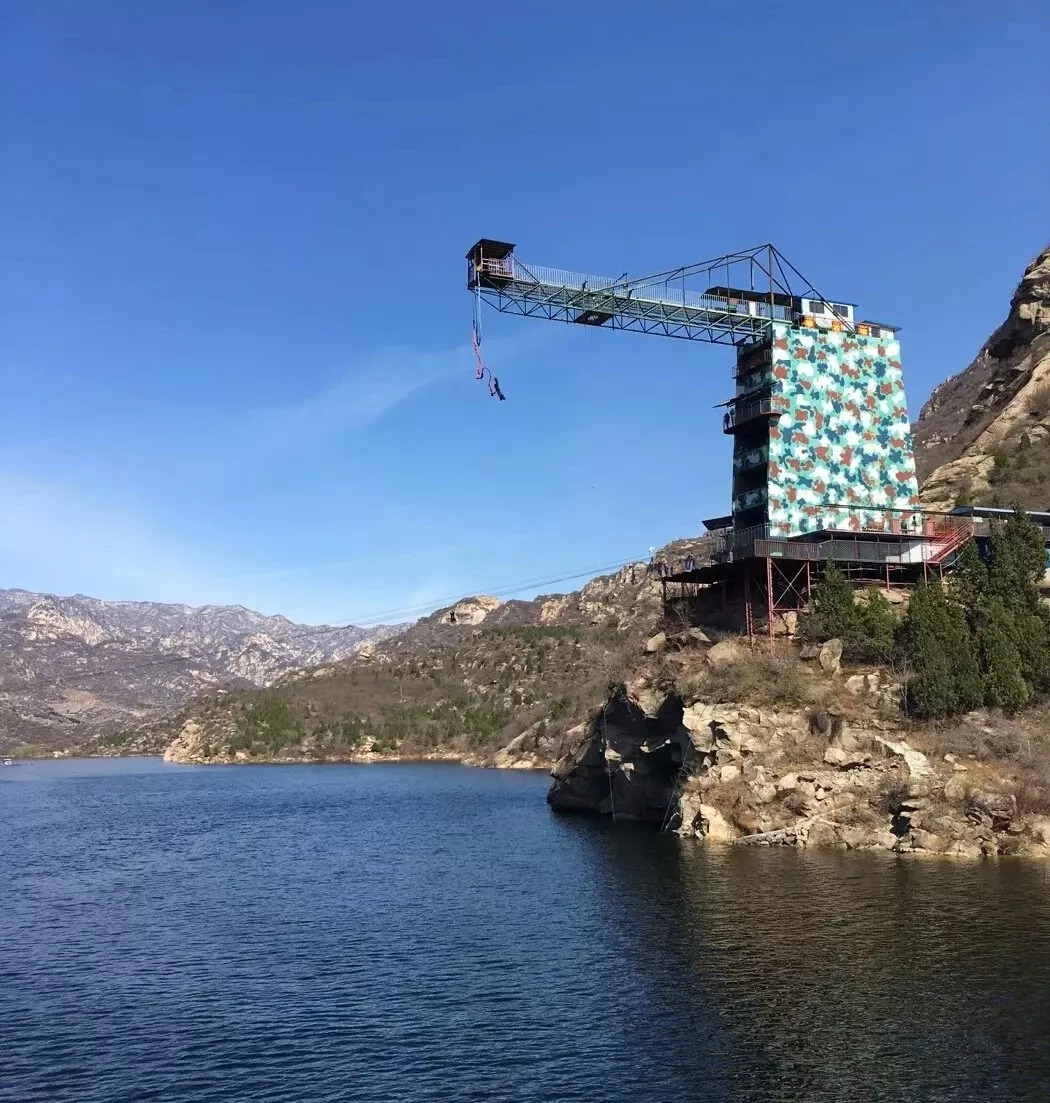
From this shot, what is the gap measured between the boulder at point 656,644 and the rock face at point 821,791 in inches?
264

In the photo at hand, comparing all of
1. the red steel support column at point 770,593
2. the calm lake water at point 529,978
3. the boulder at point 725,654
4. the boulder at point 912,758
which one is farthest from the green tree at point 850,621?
the calm lake water at point 529,978

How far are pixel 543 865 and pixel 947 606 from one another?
31.5 metres

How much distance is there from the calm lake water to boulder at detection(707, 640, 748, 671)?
1282 cm

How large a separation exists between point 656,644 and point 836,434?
22.0 metres

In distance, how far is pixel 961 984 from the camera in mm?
30609

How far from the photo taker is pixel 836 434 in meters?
76.0

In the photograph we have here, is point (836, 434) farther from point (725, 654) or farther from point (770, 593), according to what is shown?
point (725, 654)

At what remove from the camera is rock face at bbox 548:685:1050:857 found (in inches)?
2032

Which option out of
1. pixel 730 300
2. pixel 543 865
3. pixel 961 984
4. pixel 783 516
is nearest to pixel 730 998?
pixel 961 984

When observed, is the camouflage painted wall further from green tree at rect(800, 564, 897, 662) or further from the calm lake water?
the calm lake water

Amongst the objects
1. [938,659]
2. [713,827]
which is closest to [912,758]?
[938,659]

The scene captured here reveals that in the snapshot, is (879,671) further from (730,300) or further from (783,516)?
(730,300)

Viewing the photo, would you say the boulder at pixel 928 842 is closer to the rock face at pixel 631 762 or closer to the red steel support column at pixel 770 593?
the rock face at pixel 631 762

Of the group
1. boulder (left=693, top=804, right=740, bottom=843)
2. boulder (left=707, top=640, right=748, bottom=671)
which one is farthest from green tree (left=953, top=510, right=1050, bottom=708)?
boulder (left=693, top=804, right=740, bottom=843)
